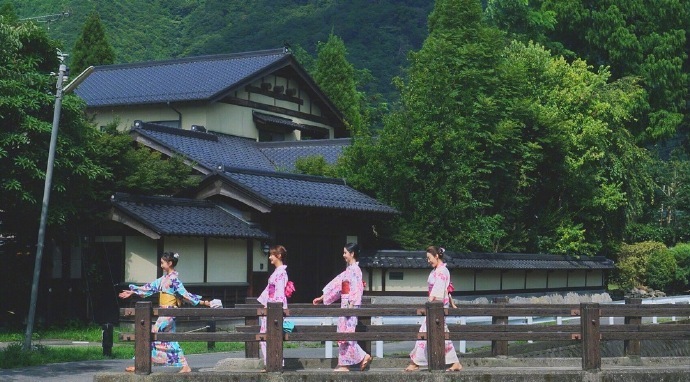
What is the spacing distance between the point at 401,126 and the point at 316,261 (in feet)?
16.0

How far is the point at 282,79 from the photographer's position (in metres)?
38.6

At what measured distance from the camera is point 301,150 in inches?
1412

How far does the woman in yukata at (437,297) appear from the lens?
48.3 feet

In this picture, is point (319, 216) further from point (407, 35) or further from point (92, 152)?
point (407, 35)

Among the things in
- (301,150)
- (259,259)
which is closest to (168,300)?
(259,259)

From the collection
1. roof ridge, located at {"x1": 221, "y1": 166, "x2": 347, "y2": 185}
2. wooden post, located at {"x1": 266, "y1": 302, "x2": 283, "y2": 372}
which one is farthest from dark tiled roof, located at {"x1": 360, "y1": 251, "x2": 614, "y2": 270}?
wooden post, located at {"x1": 266, "y1": 302, "x2": 283, "y2": 372}

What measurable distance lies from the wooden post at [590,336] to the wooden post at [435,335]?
1.97 metres

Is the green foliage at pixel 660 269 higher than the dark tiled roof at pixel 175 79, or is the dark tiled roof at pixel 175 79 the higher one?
the dark tiled roof at pixel 175 79

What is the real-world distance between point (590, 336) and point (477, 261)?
607 inches

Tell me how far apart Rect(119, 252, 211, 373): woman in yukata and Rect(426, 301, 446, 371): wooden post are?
2935mm

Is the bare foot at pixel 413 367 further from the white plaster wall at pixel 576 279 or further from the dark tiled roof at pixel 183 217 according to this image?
the white plaster wall at pixel 576 279

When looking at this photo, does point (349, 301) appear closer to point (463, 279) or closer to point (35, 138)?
point (35, 138)

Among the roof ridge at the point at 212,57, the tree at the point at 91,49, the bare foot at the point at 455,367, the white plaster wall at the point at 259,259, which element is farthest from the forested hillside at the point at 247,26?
the bare foot at the point at 455,367

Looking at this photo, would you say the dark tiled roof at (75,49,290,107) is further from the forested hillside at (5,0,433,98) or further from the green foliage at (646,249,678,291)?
the forested hillside at (5,0,433,98)
